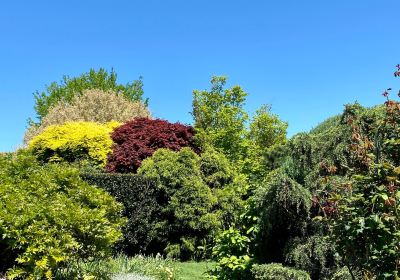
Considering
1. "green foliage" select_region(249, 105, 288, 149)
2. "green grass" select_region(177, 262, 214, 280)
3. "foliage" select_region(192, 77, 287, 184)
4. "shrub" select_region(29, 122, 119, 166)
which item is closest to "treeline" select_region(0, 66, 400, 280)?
"green grass" select_region(177, 262, 214, 280)

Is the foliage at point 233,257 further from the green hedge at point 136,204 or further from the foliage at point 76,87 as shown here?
the foliage at point 76,87

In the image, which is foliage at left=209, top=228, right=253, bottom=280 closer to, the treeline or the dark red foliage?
the treeline

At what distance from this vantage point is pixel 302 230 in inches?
190

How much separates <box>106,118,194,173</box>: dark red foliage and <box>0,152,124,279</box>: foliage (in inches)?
321

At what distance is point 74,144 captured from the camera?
15.9 m

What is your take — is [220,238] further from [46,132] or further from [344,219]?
[46,132]

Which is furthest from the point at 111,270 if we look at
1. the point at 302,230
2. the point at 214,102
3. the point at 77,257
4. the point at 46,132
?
the point at 214,102

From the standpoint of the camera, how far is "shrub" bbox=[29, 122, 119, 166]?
1571cm

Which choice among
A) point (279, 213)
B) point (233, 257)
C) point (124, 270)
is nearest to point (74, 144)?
point (124, 270)

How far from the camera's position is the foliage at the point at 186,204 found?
382 inches

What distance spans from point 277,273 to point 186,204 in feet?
17.5

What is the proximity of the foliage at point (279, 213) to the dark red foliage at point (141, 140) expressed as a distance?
9718 mm

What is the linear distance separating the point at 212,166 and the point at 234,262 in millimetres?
5529

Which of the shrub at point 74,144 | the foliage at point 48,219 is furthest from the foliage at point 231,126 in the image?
the foliage at point 48,219
